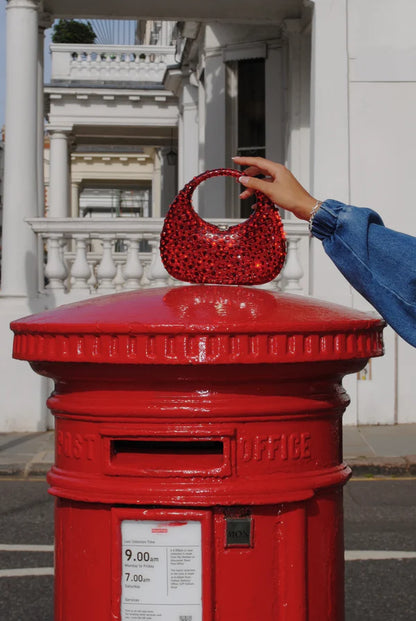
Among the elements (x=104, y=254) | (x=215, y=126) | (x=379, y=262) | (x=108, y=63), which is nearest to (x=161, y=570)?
(x=379, y=262)

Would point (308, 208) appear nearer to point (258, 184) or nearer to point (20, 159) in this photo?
point (258, 184)

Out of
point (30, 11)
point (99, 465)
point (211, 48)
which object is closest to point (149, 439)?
point (99, 465)

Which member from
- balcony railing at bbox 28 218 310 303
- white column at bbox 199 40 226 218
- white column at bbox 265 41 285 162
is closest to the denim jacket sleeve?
balcony railing at bbox 28 218 310 303

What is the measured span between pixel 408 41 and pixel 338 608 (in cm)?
925

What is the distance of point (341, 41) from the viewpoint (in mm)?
10906

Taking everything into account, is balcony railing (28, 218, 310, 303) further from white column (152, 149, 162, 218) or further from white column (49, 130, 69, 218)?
white column (152, 149, 162, 218)

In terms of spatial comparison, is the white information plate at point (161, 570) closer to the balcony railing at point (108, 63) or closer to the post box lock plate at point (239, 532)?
the post box lock plate at point (239, 532)

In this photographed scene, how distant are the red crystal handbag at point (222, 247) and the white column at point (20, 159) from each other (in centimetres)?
829

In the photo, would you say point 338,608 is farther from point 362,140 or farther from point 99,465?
point 362,140

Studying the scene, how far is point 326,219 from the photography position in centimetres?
219

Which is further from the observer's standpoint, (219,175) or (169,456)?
(219,175)

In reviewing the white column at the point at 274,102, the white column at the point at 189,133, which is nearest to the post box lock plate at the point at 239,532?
the white column at the point at 274,102

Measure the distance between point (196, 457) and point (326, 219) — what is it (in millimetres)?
584

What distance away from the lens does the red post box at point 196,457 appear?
224 cm
